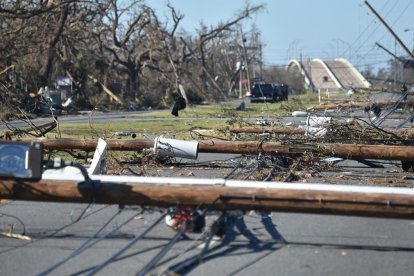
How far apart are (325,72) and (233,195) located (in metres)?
137

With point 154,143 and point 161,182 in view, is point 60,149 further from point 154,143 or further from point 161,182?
point 161,182

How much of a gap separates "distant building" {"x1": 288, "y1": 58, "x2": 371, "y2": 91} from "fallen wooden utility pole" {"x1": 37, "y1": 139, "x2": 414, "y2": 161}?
112m

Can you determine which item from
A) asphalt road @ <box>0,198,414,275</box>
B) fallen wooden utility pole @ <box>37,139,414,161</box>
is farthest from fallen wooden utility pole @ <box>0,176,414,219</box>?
fallen wooden utility pole @ <box>37,139,414,161</box>

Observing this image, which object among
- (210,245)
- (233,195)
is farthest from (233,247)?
(233,195)

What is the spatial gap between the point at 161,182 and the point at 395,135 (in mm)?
8433

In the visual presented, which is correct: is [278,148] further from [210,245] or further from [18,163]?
[18,163]

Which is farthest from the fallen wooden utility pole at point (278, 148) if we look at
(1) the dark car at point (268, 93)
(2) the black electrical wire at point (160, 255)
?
(1) the dark car at point (268, 93)

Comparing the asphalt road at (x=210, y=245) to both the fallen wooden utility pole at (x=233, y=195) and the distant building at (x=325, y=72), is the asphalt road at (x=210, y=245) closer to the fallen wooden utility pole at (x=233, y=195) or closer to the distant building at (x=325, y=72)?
the fallen wooden utility pole at (x=233, y=195)

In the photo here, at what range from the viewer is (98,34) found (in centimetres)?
5406

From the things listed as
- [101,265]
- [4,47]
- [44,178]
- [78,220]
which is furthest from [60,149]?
[4,47]

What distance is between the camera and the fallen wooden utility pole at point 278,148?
38.1 ft

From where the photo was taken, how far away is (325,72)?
140125 millimetres

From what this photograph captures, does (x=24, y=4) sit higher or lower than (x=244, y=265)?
higher

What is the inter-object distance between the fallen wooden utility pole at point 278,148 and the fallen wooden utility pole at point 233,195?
17.9 feet
